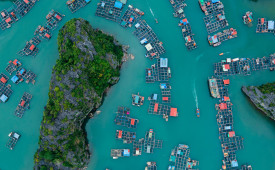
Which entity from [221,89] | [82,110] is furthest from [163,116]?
[82,110]

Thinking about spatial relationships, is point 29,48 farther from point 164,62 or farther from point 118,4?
point 164,62

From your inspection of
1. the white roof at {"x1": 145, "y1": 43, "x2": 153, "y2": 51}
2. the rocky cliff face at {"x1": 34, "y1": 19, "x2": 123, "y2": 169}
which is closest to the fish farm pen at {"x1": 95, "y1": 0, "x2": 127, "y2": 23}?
the rocky cliff face at {"x1": 34, "y1": 19, "x2": 123, "y2": 169}

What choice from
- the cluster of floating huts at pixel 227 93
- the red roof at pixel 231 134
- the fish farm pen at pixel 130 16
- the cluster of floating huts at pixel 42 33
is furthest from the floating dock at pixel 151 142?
the cluster of floating huts at pixel 42 33

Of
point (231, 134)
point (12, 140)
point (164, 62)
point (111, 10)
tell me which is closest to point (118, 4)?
point (111, 10)

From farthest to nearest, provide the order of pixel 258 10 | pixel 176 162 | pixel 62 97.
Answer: pixel 258 10, pixel 176 162, pixel 62 97

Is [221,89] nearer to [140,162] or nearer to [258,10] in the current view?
[258,10]

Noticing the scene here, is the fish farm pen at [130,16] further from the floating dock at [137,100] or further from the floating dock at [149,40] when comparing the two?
the floating dock at [137,100]

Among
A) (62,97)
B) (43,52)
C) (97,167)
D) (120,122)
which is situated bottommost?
(97,167)
